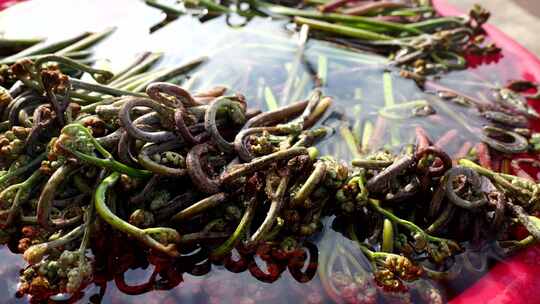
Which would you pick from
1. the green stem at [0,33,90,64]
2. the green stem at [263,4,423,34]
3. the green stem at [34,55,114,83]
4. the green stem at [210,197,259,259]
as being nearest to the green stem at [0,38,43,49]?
the green stem at [0,33,90,64]

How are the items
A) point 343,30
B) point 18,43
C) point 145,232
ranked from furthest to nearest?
point 343,30
point 18,43
point 145,232

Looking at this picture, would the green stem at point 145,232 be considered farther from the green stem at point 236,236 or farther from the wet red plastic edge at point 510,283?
the wet red plastic edge at point 510,283

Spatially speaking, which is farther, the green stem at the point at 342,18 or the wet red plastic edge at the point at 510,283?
the green stem at the point at 342,18

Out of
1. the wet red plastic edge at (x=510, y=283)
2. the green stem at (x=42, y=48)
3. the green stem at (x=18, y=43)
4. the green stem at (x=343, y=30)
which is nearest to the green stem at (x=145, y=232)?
the wet red plastic edge at (x=510, y=283)

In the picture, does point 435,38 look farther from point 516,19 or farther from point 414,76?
point 516,19

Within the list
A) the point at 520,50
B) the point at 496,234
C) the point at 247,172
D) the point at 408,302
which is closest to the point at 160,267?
the point at 247,172

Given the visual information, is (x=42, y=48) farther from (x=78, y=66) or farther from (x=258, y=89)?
(x=258, y=89)

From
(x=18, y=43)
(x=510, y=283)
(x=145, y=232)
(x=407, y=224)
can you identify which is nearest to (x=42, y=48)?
(x=18, y=43)

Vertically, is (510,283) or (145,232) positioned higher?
(145,232)
